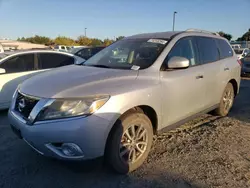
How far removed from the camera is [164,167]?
3191 millimetres

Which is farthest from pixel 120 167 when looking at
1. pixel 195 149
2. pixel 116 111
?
pixel 195 149

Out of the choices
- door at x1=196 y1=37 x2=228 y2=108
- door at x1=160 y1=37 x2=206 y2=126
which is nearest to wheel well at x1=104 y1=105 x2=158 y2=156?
door at x1=160 y1=37 x2=206 y2=126

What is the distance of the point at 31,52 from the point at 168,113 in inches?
168

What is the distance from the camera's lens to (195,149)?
3.70 metres

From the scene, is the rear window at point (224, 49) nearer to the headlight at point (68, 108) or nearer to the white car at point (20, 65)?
the white car at point (20, 65)

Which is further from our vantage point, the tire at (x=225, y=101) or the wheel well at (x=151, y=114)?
the tire at (x=225, y=101)

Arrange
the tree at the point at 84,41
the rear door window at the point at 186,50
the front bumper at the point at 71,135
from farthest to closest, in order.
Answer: the tree at the point at 84,41, the rear door window at the point at 186,50, the front bumper at the point at 71,135

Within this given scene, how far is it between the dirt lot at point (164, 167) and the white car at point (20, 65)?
162 centimetres

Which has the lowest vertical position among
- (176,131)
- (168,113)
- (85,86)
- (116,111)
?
(176,131)

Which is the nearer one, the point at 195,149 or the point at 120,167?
the point at 120,167

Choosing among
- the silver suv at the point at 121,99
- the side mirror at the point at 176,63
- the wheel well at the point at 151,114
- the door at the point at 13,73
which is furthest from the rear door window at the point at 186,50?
the door at the point at 13,73

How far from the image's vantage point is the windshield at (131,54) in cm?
346

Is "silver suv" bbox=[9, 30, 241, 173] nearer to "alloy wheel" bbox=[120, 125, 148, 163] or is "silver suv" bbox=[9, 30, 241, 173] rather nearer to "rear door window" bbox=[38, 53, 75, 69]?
"alloy wheel" bbox=[120, 125, 148, 163]

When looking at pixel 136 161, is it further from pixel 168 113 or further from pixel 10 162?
pixel 10 162
